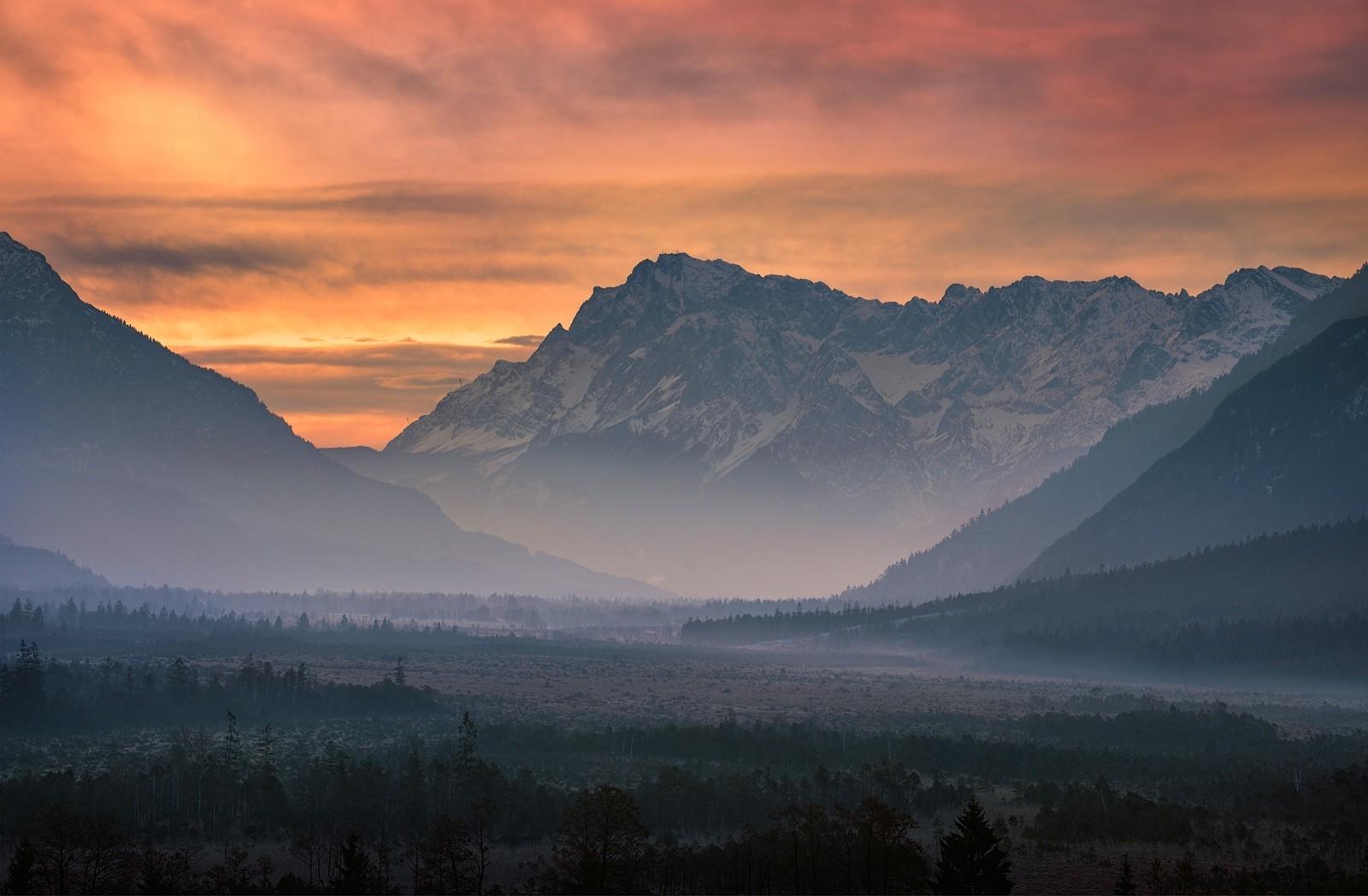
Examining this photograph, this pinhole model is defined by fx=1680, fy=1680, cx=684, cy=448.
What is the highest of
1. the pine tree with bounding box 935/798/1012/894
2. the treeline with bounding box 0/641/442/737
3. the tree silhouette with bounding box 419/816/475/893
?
the treeline with bounding box 0/641/442/737

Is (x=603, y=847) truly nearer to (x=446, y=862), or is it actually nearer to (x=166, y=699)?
(x=446, y=862)

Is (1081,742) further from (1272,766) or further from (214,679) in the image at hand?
(214,679)

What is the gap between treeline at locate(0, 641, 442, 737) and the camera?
16638 centimetres

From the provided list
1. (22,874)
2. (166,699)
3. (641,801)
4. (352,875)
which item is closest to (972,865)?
(352,875)

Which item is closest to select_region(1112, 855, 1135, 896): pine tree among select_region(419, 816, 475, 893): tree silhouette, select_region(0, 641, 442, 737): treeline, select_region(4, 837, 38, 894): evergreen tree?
select_region(419, 816, 475, 893): tree silhouette

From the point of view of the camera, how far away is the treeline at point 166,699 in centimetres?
16638

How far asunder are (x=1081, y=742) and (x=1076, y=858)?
5677cm

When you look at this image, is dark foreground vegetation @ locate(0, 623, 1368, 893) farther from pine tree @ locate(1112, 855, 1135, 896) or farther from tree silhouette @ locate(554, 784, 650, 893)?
pine tree @ locate(1112, 855, 1135, 896)

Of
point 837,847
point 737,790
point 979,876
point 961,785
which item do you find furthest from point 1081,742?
point 979,876

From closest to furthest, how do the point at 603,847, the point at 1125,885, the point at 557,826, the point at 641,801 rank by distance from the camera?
the point at 1125,885 → the point at 603,847 → the point at 557,826 → the point at 641,801

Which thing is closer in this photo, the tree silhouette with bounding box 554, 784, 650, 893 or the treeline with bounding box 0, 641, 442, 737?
the tree silhouette with bounding box 554, 784, 650, 893

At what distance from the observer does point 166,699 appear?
589 feet

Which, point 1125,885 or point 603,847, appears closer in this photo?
point 1125,885

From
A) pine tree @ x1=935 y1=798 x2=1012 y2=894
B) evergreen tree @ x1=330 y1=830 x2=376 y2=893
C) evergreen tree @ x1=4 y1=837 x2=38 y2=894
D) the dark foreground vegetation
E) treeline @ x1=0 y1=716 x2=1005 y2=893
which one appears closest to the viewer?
pine tree @ x1=935 y1=798 x2=1012 y2=894
